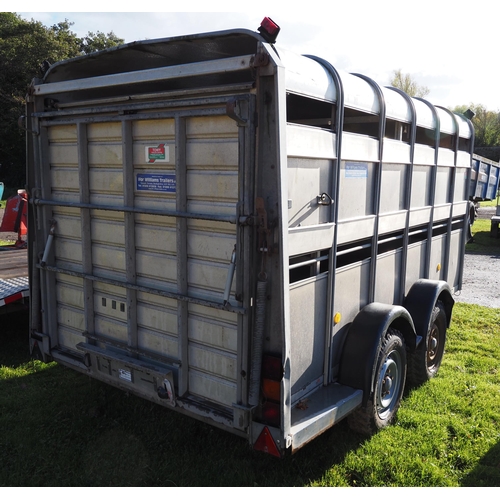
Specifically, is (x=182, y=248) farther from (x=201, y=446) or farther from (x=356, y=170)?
(x=201, y=446)

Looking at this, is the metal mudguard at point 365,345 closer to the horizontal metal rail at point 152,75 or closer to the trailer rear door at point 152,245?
the trailer rear door at point 152,245

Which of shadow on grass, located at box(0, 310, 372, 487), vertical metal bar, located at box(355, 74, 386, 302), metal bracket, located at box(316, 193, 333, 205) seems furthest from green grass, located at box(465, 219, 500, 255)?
metal bracket, located at box(316, 193, 333, 205)

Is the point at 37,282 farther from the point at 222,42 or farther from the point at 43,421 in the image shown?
the point at 222,42

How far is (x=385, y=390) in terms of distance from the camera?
4.11m

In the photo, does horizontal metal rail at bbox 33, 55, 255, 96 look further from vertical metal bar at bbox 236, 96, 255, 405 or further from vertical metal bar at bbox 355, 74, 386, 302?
vertical metal bar at bbox 355, 74, 386, 302

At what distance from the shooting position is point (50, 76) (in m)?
3.99

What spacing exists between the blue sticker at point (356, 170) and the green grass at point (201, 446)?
2030 mm

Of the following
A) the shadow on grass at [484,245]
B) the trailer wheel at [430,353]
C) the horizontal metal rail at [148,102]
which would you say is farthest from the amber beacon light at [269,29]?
the shadow on grass at [484,245]

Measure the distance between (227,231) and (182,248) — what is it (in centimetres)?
38

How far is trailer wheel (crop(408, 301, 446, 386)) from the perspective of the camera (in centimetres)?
477

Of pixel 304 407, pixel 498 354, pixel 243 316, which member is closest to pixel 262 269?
pixel 243 316

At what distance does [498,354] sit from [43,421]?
495 cm

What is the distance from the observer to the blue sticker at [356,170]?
3654mm

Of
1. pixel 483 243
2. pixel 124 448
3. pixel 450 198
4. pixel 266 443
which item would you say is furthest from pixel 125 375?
pixel 483 243
